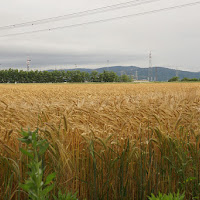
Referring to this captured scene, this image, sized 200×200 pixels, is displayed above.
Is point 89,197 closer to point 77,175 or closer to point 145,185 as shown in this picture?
point 77,175

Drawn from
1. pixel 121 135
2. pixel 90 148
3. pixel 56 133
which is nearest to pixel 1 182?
pixel 56 133

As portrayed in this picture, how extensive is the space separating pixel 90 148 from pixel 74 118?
918 millimetres

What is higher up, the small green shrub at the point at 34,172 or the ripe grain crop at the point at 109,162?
the small green shrub at the point at 34,172

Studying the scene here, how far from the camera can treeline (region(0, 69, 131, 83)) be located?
323 feet

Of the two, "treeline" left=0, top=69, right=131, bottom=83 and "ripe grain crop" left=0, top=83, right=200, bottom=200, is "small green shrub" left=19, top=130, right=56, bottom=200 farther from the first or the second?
"treeline" left=0, top=69, right=131, bottom=83

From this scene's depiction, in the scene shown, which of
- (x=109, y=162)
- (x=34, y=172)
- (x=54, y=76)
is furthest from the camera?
(x=54, y=76)

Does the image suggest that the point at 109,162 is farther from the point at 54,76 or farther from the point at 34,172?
the point at 54,76

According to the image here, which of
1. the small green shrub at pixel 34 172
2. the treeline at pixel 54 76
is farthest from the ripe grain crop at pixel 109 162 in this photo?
the treeline at pixel 54 76

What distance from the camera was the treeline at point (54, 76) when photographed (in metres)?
98.5

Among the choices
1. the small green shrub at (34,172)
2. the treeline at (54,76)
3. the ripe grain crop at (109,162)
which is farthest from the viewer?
the treeline at (54,76)

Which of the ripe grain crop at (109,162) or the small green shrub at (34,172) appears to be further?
the ripe grain crop at (109,162)

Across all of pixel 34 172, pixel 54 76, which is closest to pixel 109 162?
pixel 34 172

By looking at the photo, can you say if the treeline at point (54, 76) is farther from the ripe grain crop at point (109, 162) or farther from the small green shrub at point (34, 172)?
the small green shrub at point (34, 172)

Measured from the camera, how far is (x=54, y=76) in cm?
10081
